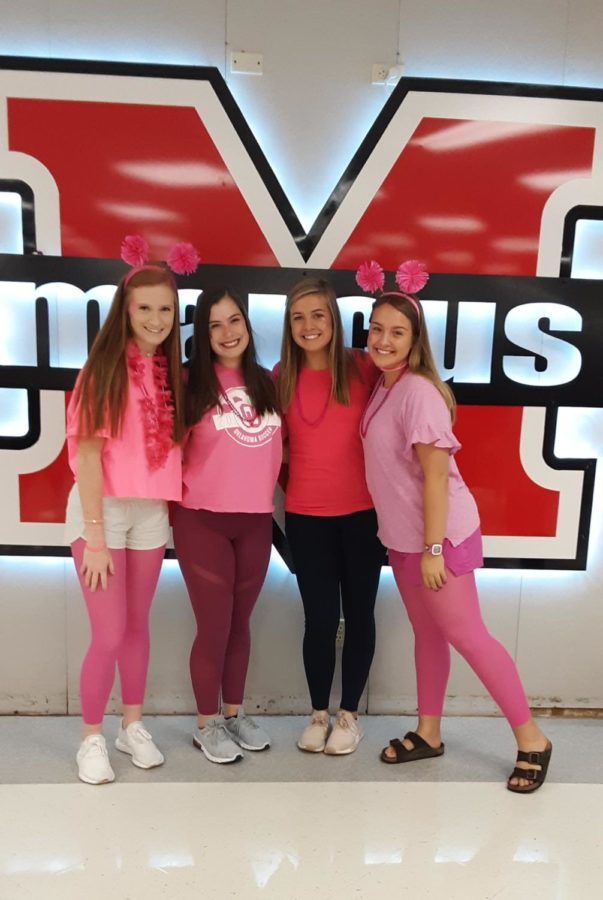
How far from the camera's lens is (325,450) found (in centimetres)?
223

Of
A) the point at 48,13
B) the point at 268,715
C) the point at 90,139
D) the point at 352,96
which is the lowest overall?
the point at 268,715

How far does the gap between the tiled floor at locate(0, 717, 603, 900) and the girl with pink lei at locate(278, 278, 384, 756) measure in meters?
0.45

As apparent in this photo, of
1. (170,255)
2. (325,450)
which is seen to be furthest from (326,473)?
(170,255)

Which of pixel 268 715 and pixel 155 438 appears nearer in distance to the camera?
pixel 155 438

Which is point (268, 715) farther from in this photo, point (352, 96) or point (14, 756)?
point (352, 96)

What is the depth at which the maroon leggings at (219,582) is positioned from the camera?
7.28 ft

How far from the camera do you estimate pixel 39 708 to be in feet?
8.71

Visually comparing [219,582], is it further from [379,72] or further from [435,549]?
[379,72]

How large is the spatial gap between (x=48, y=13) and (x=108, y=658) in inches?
86.5

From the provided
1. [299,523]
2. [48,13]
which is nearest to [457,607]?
[299,523]

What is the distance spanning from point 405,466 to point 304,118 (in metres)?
1.32

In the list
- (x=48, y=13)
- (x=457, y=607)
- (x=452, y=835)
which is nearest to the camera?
(x=452, y=835)

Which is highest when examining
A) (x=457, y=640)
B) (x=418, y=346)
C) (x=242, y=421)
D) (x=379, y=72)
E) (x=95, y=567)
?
(x=379, y=72)

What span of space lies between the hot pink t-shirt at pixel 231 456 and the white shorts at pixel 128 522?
107 mm
